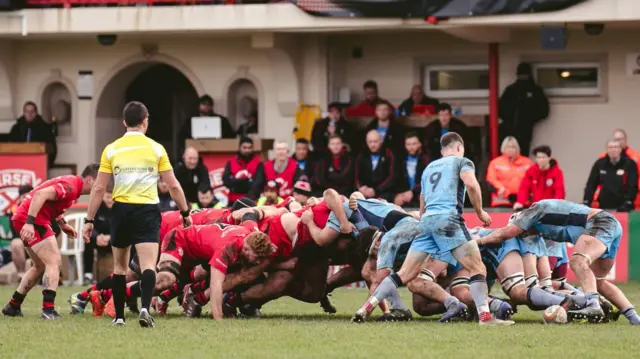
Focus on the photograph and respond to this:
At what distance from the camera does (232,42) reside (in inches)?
1007

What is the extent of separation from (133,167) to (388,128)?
9.69 meters

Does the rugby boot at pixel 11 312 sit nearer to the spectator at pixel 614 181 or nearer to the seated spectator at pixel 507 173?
the seated spectator at pixel 507 173

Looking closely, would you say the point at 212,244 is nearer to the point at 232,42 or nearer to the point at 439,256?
the point at 439,256

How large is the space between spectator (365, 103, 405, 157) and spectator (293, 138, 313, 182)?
3.19 ft

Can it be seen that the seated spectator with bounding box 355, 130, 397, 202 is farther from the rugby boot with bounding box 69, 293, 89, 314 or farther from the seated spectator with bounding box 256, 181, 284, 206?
the rugby boot with bounding box 69, 293, 89, 314

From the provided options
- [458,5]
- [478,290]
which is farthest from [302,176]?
[478,290]

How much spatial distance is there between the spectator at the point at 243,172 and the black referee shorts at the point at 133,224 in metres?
8.71

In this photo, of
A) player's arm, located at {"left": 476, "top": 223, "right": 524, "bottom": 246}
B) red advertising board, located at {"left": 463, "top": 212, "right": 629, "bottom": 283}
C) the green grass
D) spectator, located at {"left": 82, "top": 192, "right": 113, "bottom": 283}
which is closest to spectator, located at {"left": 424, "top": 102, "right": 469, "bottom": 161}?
red advertising board, located at {"left": 463, "top": 212, "right": 629, "bottom": 283}

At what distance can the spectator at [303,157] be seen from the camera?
73.3 feet

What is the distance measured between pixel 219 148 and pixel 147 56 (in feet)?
9.18

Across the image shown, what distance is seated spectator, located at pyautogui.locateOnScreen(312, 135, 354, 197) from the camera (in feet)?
71.7

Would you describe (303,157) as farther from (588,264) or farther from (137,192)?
(137,192)

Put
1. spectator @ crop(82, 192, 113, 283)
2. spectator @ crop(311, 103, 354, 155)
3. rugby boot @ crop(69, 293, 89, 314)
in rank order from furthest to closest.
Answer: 1. spectator @ crop(311, 103, 354, 155)
2. spectator @ crop(82, 192, 113, 283)
3. rugby boot @ crop(69, 293, 89, 314)

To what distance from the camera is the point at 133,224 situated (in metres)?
13.3
